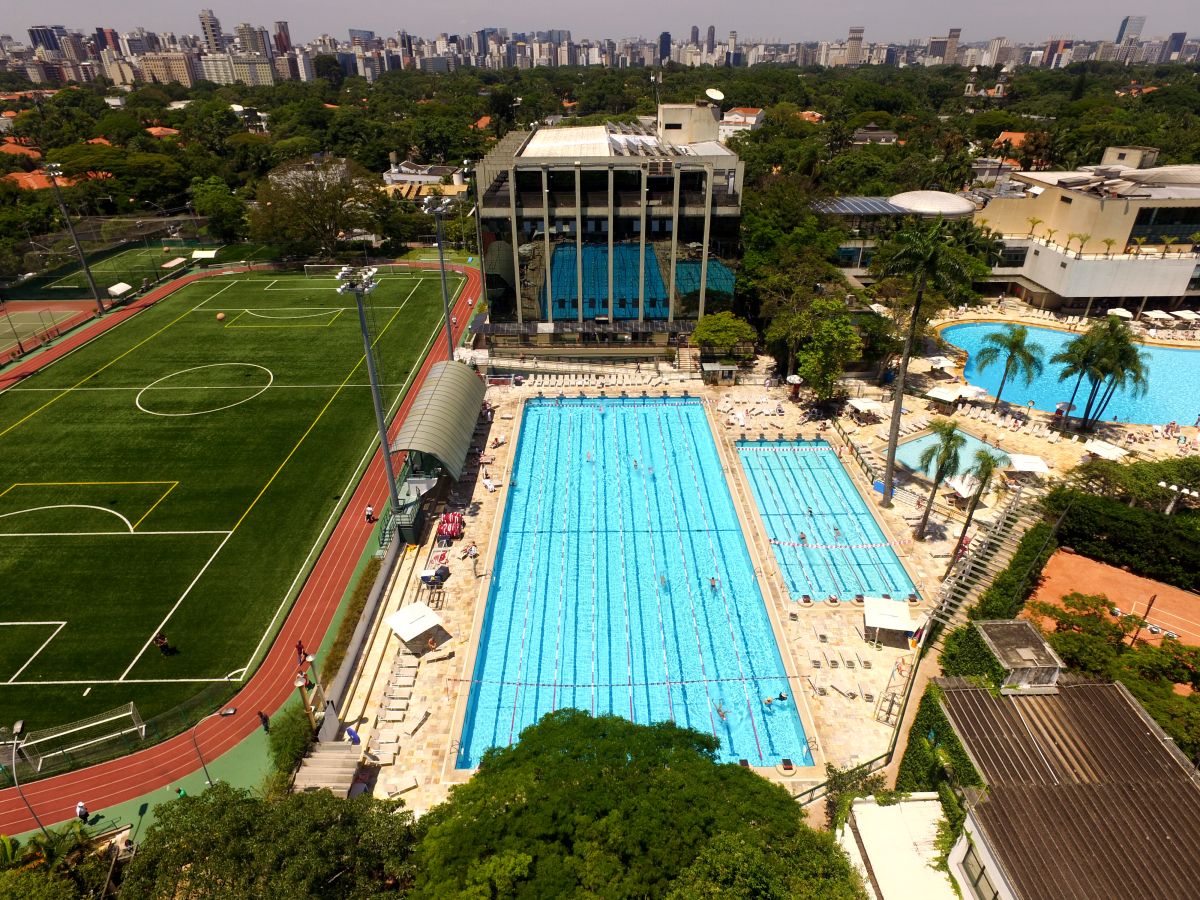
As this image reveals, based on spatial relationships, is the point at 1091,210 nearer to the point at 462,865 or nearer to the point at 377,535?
the point at 377,535

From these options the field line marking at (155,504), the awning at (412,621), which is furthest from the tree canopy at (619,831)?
the field line marking at (155,504)

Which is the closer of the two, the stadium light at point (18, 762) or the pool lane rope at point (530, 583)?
the stadium light at point (18, 762)

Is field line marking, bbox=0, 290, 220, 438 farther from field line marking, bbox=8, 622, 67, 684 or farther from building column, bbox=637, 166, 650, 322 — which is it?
building column, bbox=637, 166, 650, 322

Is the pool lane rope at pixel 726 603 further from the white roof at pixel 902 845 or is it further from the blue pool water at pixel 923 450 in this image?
the blue pool water at pixel 923 450

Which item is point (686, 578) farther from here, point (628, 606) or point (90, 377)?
point (90, 377)

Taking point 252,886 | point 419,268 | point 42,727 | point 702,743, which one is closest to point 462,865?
point 252,886

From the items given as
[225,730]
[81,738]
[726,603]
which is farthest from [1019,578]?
[81,738]

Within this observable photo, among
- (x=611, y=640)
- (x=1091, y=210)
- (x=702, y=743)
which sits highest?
(x=1091, y=210)
